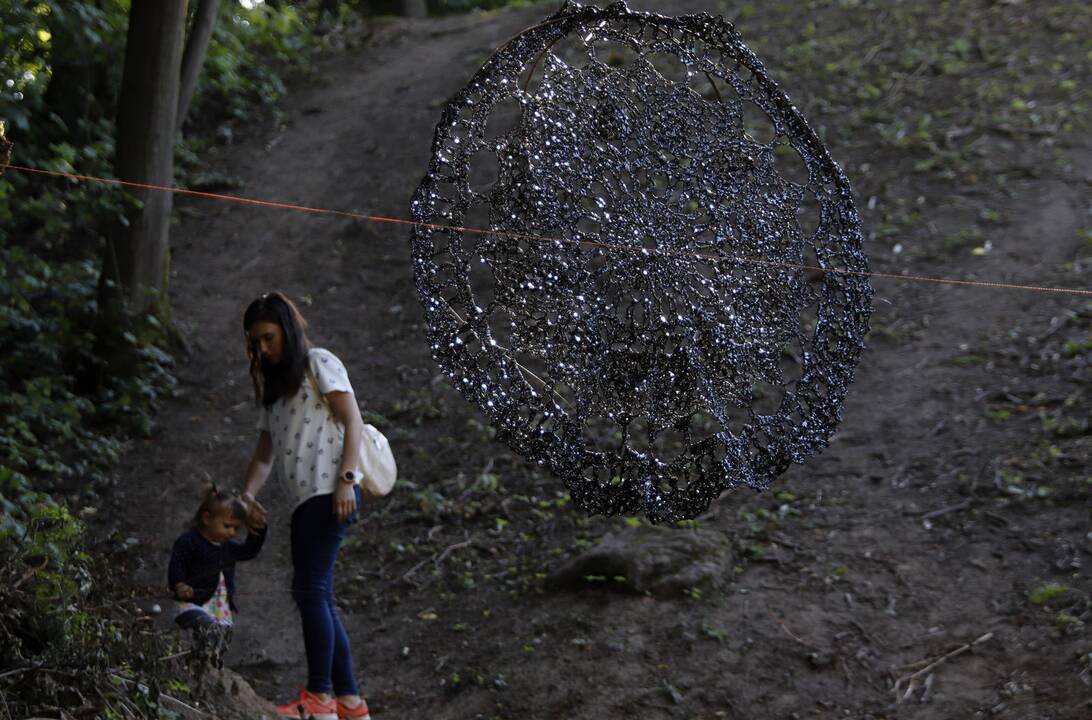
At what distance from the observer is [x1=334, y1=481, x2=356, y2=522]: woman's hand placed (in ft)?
11.8

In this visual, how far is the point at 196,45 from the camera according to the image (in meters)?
7.09

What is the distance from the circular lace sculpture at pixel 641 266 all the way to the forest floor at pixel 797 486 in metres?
0.44

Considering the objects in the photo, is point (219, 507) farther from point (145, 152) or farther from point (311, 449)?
point (145, 152)

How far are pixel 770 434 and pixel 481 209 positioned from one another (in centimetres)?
562

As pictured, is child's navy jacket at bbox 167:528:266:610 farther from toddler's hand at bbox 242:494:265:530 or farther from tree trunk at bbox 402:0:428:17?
tree trunk at bbox 402:0:428:17

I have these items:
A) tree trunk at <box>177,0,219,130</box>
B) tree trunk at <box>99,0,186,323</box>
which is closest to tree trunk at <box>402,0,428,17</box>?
tree trunk at <box>177,0,219,130</box>

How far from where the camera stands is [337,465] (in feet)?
12.1

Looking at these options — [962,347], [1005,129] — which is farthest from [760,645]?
[1005,129]

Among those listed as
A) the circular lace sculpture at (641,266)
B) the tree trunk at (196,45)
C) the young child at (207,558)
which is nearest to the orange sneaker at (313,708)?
the young child at (207,558)

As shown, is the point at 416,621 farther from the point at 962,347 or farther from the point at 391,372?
the point at 962,347

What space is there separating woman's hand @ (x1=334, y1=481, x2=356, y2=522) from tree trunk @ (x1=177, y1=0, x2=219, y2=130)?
4371mm

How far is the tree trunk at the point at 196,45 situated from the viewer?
277 inches

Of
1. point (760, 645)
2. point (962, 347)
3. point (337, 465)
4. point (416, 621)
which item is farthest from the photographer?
point (962, 347)

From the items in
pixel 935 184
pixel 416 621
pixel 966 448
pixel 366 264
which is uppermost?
pixel 935 184
